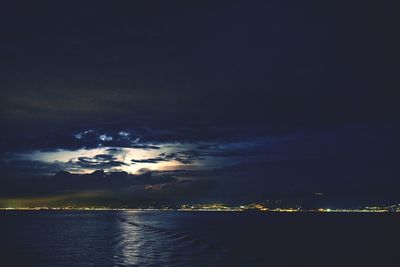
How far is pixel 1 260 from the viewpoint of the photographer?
56.4 meters

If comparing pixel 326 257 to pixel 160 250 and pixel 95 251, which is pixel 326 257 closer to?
pixel 160 250

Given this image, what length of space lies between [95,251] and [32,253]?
872 centimetres

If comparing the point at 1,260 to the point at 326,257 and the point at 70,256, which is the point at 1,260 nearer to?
the point at 70,256

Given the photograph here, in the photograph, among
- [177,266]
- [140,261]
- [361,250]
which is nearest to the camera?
[177,266]

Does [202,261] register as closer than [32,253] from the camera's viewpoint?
Yes

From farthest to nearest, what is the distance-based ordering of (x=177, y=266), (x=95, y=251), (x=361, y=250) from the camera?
(x=361, y=250) < (x=95, y=251) < (x=177, y=266)

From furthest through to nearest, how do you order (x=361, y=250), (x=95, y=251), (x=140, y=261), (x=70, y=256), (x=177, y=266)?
(x=361, y=250)
(x=95, y=251)
(x=70, y=256)
(x=140, y=261)
(x=177, y=266)

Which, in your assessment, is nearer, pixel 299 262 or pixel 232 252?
pixel 299 262

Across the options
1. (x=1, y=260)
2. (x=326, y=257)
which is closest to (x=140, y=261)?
(x=1, y=260)

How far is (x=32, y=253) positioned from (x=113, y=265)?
19.9 metres

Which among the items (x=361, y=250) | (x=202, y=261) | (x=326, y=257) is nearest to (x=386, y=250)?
(x=361, y=250)

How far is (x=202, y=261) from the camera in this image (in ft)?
182

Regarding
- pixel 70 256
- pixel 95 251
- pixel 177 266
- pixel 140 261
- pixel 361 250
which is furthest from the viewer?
pixel 361 250

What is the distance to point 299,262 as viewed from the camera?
184 ft
